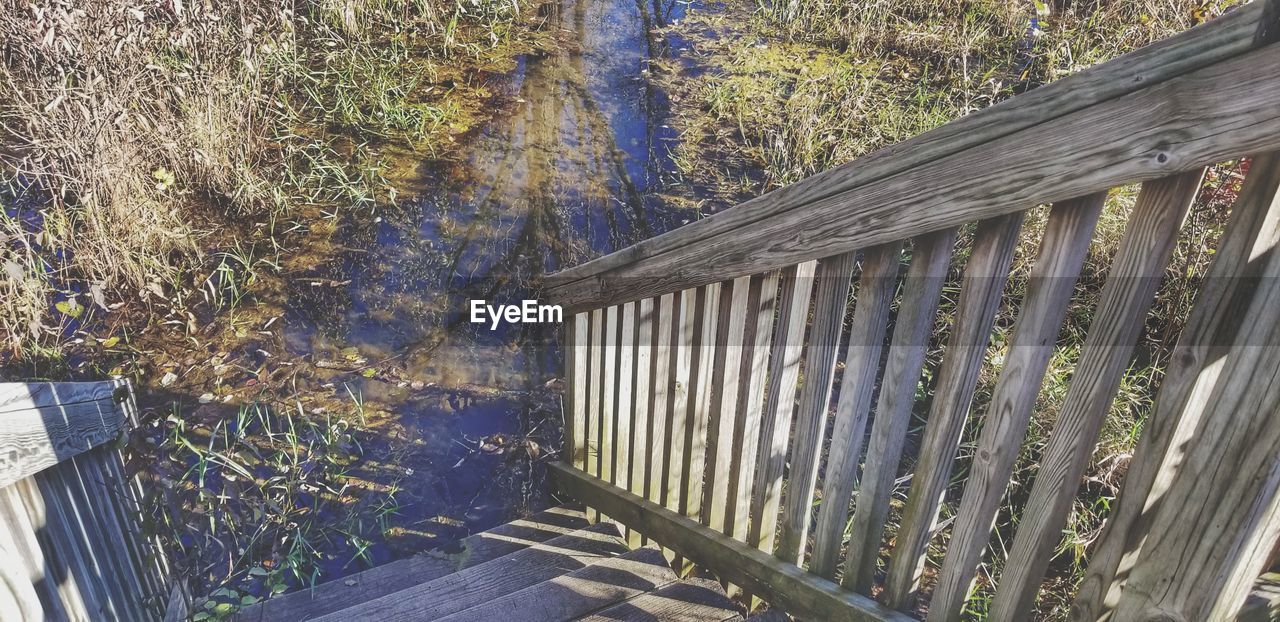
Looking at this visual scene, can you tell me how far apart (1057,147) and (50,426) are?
2021 millimetres

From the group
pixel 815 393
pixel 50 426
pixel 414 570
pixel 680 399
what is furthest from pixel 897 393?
pixel 414 570

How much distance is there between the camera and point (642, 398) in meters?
2.59

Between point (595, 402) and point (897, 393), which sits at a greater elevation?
point (897, 393)

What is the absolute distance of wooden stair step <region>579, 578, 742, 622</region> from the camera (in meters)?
2.19

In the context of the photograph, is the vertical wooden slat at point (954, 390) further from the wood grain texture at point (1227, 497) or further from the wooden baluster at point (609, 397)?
the wooden baluster at point (609, 397)

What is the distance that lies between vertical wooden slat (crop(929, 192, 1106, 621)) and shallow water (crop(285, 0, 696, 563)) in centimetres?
236

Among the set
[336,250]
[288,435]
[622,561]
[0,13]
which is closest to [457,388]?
[288,435]

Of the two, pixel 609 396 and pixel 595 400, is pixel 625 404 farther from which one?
pixel 595 400

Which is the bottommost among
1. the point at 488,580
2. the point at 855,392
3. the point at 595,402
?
the point at 488,580

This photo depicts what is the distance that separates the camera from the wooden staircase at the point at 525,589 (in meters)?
2.29

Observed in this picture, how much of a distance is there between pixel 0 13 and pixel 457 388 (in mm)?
2790

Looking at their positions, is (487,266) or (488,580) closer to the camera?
(488,580)

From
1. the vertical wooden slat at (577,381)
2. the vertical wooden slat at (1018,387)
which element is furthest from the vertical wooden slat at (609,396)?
the vertical wooden slat at (1018,387)

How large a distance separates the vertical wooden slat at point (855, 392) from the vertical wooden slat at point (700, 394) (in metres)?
0.46
